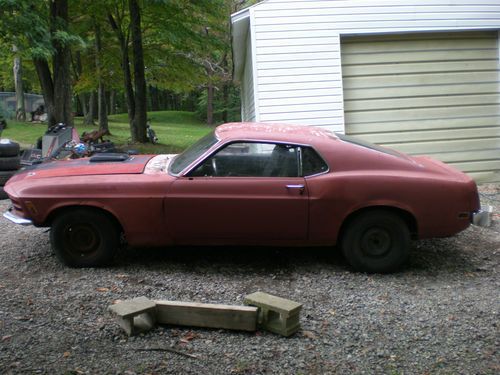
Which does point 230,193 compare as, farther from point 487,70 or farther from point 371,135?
point 487,70

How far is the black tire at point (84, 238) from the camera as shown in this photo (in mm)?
4828

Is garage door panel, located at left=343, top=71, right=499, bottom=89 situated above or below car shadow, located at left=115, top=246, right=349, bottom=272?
above

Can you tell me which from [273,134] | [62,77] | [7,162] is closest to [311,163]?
[273,134]

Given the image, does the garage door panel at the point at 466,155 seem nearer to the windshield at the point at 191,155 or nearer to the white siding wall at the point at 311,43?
the white siding wall at the point at 311,43

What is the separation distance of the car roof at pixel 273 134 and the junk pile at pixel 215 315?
1.79 metres

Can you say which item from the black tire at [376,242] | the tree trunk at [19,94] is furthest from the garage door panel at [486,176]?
the tree trunk at [19,94]

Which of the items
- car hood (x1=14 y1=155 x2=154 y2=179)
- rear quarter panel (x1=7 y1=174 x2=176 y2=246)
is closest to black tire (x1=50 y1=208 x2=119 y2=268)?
rear quarter panel (x1=7 y1=174 x2=176 y2=246)

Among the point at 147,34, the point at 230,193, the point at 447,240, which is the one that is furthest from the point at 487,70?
the point at 147,34

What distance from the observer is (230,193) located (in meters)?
4.75

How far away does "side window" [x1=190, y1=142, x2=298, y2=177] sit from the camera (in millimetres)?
4848

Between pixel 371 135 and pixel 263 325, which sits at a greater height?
pixel 371 135

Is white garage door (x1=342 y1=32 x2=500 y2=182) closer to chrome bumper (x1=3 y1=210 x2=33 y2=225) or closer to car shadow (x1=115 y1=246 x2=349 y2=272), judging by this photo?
car shadow (x1=115 y1=246 x2=349 y2=272)

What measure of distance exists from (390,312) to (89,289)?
8.33 feet

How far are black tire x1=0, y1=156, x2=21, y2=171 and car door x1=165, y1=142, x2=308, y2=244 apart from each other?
18.9 feet
